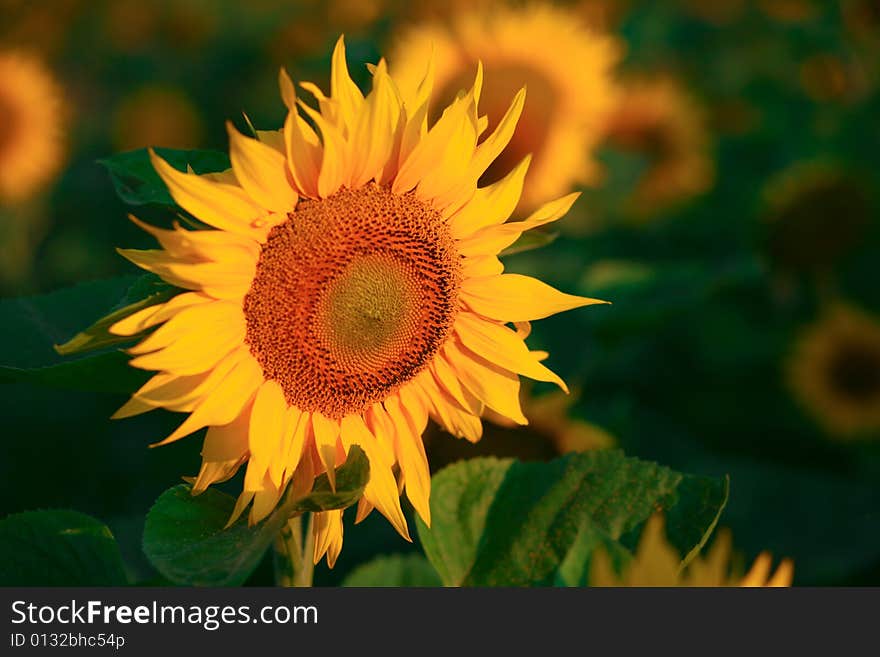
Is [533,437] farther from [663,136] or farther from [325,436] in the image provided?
[663,136]

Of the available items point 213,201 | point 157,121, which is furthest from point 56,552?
point 157,121

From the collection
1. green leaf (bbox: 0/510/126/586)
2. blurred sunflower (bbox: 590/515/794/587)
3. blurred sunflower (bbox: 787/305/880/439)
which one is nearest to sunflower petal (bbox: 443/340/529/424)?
blurred sunflower (bbox: 590/515/794/587)

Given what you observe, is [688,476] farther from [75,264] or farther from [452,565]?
[75,264]

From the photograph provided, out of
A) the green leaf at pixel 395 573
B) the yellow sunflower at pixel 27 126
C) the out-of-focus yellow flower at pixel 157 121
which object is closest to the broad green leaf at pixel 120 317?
the green leaf at pixel 395 573

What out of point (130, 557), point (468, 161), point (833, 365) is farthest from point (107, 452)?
point (833, 365)

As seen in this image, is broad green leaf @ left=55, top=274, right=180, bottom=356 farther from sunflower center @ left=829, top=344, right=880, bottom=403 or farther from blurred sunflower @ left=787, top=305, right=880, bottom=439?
sunflower center @ left=829, top=344, right=880, bottom=403

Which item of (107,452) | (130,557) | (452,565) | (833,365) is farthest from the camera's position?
(833,365)

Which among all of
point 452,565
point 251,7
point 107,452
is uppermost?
A: point 251,7
